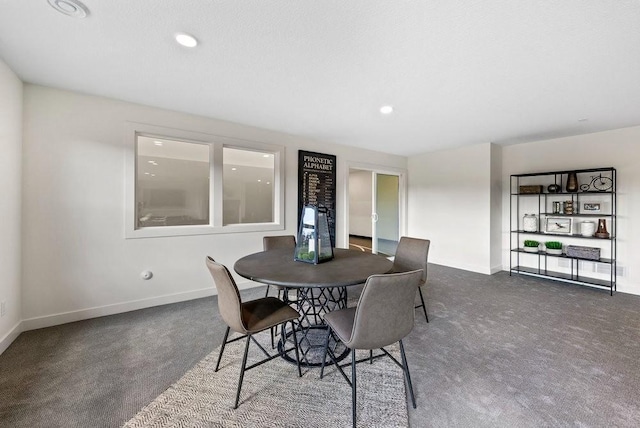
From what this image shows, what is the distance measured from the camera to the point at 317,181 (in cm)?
431

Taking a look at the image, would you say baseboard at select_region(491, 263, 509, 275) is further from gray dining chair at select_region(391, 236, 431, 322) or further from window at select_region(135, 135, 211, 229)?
window at select_region(135, 135, 211, 229)

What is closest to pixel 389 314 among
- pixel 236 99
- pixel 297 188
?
pixel 236 99

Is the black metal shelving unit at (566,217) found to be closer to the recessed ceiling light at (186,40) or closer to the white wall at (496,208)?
the white wall at (496,208)

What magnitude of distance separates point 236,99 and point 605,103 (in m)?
3.98

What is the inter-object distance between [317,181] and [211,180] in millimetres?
1669

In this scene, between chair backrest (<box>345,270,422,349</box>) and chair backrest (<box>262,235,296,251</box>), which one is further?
chair backrest (<box>262,235,296,251</box>)

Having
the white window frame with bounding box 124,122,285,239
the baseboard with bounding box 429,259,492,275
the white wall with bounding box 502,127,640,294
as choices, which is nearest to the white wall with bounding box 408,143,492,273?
the baseboard with bounding box 429,259,492,275

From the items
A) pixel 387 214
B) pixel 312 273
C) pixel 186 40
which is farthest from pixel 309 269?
pixel 387 214

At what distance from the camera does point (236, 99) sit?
277 cm

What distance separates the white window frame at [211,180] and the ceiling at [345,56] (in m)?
0.33

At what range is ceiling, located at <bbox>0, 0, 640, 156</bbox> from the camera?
1.51 m

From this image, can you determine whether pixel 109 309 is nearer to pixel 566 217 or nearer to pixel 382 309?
pixel 382 309

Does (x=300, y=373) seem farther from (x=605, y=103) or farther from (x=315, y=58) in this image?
(x=605, y=103)

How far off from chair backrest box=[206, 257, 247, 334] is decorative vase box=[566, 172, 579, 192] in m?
4.97
